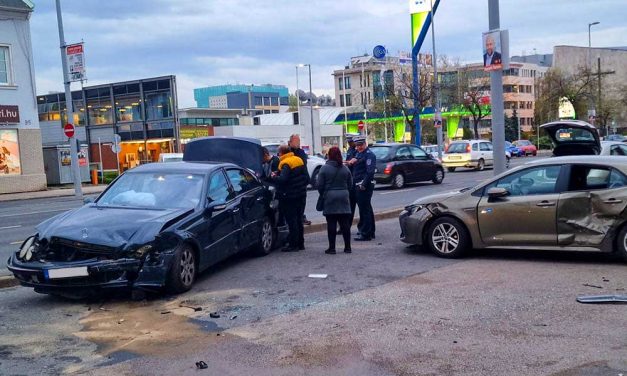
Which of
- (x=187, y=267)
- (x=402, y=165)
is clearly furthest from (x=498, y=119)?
(x=402, y=165)

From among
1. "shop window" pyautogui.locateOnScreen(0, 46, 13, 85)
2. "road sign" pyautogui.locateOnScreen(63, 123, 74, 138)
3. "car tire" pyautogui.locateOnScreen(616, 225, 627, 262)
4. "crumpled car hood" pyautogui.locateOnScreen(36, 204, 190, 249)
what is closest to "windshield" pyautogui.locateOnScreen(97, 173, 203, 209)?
"crumpled car hood" pyautogui.locateOnScreen(36, 204, 190, 249)

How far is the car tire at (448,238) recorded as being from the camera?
28.8 feet

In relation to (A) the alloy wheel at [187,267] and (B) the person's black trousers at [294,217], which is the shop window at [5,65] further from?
(A) the alloy wheel at [187,267]

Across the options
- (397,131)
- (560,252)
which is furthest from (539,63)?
(560,252)

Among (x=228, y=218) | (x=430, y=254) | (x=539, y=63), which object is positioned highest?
(x=539, y=63)

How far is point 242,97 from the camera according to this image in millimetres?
127438

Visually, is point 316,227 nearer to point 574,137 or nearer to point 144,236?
point 144,236

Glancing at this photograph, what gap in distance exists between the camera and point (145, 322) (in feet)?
20.9

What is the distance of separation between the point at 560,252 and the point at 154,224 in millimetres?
5578

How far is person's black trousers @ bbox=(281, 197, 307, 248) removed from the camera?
9766 millimetres

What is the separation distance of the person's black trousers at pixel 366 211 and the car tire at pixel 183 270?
12.5 ft

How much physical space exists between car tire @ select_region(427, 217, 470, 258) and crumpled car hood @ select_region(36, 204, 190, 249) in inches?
141

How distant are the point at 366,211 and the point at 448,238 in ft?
6.98

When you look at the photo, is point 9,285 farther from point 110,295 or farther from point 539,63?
point 539,63
